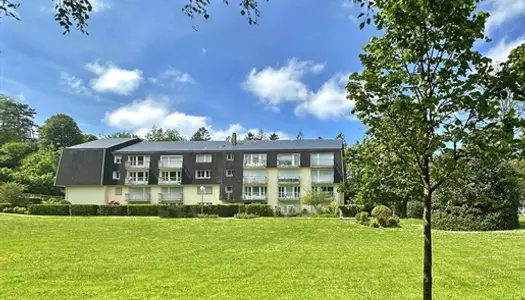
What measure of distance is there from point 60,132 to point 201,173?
173ft

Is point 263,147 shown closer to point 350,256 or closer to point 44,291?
point 350,256

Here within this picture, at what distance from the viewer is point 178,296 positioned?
24.7 ft

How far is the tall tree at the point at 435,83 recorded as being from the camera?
4.43 metres

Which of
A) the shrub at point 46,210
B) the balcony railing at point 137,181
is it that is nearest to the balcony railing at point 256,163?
the balcony railing at point 137,181

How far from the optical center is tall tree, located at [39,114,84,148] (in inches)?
3506

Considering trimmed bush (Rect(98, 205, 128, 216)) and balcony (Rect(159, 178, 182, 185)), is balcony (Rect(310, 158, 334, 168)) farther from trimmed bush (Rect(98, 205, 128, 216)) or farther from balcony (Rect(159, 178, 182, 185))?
trimmed bush (Rect(98, 205, 128, 216))

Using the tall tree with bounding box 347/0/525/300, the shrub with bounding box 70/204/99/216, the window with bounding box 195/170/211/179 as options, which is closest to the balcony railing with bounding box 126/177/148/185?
the window with bounding box 195/170/211/179

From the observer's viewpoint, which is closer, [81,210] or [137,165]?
[81,210]

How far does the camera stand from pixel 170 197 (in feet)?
175

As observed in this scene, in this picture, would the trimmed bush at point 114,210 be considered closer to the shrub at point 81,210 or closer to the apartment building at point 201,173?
the shrub at point 81,210

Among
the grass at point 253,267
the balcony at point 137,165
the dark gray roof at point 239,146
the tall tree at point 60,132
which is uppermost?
the tall tree at point 60,132

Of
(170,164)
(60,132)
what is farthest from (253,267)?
(60,132)

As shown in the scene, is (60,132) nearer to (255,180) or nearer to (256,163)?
(256,163)

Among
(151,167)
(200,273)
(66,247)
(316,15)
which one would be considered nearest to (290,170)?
(151,167)
